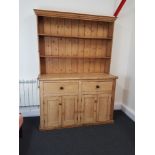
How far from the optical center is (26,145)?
2.04 m

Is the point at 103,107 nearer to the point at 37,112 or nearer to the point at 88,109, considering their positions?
the point at 88,109

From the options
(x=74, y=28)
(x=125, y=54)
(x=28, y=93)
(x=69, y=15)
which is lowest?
(x=28, y=93)

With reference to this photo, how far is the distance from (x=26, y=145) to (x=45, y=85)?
2.95 feet

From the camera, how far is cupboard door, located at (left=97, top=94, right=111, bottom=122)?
2578 millimetres

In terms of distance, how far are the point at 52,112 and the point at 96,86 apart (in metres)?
0.87

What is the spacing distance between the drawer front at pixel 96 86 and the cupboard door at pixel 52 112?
19.2 inches

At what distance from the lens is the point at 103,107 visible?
2613mm

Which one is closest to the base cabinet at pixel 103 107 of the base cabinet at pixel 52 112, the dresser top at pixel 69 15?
the base cabinet at pixel 52 112

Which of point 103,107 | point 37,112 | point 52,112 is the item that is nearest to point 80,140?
point 52,112

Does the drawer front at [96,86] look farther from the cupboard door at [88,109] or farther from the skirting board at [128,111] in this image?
the skirting board at [128,111]

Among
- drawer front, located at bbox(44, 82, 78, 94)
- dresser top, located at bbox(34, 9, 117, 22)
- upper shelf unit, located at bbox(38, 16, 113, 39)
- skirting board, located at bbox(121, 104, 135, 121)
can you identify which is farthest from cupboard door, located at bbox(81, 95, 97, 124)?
dresser top, located at bbox(34, 9, 117, 22)

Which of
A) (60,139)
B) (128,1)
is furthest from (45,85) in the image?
(128,1)

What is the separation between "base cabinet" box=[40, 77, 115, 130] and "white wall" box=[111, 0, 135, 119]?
63 centimetres
